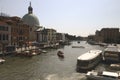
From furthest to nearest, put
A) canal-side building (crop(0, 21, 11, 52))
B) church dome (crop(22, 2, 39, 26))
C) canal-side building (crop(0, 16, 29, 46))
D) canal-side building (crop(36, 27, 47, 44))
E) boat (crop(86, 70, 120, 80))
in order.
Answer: church dome (crop(22, 2, 39, 26)) < canal-side building (crop(36, 27, 47, 44)) < canal-side building (crop(0, 16, 29, 46)) < canal-side building (crop(0, 21, 11, 52)) < boat (crop(86, 70, 120, 80))

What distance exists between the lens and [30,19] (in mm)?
139125

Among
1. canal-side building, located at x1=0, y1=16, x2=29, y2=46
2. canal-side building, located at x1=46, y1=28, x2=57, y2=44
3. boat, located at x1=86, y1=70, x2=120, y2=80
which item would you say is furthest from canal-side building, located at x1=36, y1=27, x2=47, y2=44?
boat, located at x1=86, y1=70, x2=120, y2=80

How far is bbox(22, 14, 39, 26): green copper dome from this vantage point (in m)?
138

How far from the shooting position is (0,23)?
237 ft

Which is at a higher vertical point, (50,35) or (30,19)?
(30,19)

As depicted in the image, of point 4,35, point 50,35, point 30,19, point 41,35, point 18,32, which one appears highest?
point 30,19

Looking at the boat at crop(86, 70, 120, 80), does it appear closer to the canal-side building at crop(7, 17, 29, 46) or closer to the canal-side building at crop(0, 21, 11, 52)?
the canal-side building at crop(0, 21, 11, 52)

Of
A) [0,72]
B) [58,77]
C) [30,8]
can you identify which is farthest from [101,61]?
[30,8]

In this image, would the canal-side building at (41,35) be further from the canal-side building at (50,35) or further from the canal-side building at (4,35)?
the canal-side building at (4,35)

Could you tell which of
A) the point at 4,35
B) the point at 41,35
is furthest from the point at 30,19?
the point at 4,35

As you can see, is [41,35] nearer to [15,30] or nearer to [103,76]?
[15,30]

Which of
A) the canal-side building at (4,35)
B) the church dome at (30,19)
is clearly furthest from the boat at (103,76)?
the church dome at (30,19)

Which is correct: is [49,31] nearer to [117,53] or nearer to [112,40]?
[112,40]

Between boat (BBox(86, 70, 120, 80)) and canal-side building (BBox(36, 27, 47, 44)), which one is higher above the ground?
canal-side building (BBox(36, 27, 47, 44))
